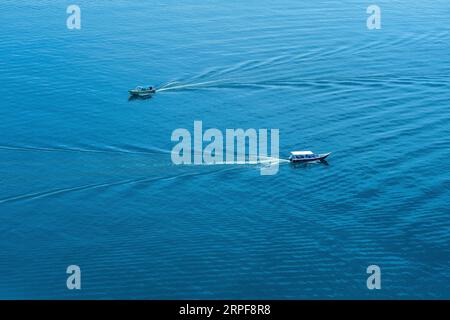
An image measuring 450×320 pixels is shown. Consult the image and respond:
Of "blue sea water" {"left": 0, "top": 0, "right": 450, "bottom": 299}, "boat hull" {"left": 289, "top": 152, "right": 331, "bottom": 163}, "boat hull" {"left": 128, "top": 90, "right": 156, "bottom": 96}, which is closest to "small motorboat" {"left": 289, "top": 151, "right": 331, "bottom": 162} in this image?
"boat hull" {"left": 289, "top": 152, "right": 331, "bottom": 163}

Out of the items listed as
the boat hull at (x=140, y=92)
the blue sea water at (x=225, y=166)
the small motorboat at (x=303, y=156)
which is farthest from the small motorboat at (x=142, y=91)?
the small motorboat at (x=303, y=156)

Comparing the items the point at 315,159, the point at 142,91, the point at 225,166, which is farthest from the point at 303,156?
the point at 142,91

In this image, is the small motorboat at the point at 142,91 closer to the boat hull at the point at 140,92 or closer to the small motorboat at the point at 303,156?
the boat hull at the point at 140,92

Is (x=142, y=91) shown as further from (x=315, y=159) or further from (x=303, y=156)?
(x=315, y=159)
